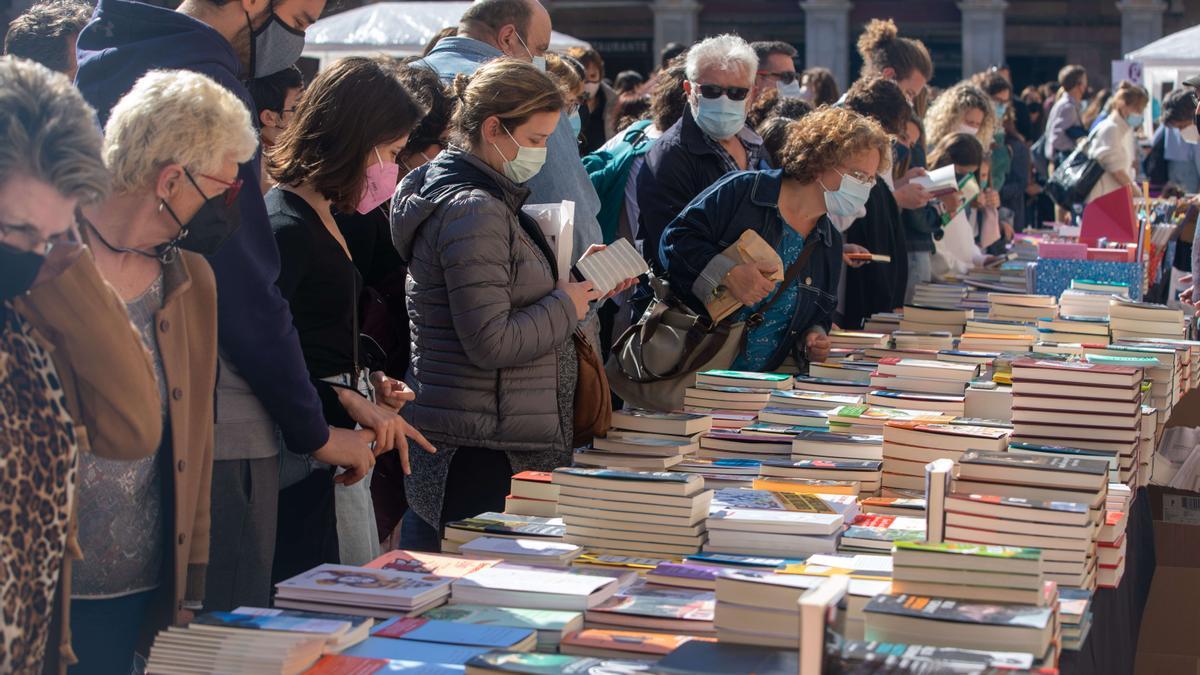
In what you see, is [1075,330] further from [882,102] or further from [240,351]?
[240,351]

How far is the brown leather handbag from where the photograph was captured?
3.51 m

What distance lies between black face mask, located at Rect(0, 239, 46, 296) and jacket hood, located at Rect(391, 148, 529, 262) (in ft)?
4.80

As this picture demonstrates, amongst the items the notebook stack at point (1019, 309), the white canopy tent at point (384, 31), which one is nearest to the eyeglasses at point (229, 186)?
the notebook stack at point (1019, 309)

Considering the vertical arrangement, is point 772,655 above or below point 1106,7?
below

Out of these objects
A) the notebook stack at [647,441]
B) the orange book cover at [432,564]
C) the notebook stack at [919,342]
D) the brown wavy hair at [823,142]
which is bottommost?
the orange book cover at [432,564]

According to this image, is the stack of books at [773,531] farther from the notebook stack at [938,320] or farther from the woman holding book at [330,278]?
the notebook stack at [938,320]

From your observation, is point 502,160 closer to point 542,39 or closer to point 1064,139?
point 542,39

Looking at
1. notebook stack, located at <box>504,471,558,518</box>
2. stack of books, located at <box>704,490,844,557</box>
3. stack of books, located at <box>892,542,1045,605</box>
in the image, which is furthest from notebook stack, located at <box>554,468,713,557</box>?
stack of books, located at <box>892,542,1045,605</box>

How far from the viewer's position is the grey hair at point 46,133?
6.20 ft

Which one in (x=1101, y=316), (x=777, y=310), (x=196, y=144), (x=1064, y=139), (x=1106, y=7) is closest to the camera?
(x=196, y=144)

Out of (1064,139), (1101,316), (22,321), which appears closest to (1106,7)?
(1064,139)

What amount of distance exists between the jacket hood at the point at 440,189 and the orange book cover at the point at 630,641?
55.3 inches

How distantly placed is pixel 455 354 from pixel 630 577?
1.07m

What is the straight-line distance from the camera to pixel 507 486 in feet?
11.4
